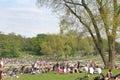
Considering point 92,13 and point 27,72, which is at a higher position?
point 92,13

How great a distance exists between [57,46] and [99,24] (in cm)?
6654

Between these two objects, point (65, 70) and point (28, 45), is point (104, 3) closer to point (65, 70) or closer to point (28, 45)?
point (65, 70)

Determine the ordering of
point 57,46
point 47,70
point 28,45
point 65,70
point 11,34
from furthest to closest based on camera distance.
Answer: point 11,34 → point 28,45 → point 57,46 → point 47,70 → point 65,70

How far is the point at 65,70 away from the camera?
1437 inches

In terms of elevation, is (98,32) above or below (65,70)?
above

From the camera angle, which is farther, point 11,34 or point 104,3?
point 11,34

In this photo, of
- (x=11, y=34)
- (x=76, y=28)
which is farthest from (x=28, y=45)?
(x=76, y=28)

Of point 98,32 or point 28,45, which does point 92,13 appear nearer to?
point 98,32

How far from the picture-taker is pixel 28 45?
137 meters

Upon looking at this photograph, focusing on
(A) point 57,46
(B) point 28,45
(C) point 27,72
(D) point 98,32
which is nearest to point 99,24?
(D) point 98,32

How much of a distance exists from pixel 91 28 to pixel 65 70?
6.15 metres

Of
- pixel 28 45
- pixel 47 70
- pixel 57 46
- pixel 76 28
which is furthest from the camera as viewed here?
pixel 28 45

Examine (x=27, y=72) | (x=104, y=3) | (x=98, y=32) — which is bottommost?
(x=27, y=72)

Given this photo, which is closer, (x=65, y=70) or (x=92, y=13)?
(x=65, y=70)
